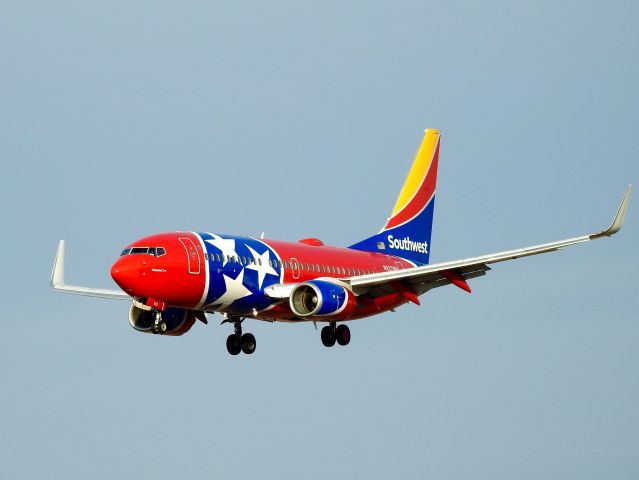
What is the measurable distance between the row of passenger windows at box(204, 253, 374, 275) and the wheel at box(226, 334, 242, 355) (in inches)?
193

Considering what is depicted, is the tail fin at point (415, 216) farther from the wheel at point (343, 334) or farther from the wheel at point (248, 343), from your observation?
the wheel at point (248, 343)

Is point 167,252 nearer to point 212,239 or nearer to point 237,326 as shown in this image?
point 212,239

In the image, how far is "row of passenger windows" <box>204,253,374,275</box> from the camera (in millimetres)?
71000

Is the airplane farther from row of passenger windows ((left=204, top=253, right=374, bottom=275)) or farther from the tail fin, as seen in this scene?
the tail fin

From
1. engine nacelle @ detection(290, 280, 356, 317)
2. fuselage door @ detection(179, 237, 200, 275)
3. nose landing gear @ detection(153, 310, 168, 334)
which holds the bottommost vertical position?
nose landing gear @ detection(153, 310, 168, 334)

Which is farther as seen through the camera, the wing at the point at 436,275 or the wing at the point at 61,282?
the wing at the point at 61,282

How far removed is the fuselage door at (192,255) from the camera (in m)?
69.4

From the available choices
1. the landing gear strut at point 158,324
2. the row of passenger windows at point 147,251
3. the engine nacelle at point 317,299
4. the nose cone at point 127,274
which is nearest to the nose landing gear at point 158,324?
the landing gear strut at point 158,324

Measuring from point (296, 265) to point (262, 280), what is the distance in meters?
2.78

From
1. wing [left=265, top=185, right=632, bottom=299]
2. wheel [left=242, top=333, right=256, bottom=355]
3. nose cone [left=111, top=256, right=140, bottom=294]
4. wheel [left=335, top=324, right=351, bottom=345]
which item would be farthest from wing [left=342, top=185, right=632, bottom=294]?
nose cone [left=111, top=256, right=140, bottom=294]

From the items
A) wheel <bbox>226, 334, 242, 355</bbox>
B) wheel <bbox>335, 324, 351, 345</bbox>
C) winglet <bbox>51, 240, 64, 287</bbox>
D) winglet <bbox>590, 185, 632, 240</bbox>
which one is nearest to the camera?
winglet <bbox>590, 185, 632, 240</bbox>

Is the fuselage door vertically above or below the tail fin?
below

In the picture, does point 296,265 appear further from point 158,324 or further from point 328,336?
point 158,324

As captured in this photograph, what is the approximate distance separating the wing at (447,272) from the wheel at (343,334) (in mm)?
2034
